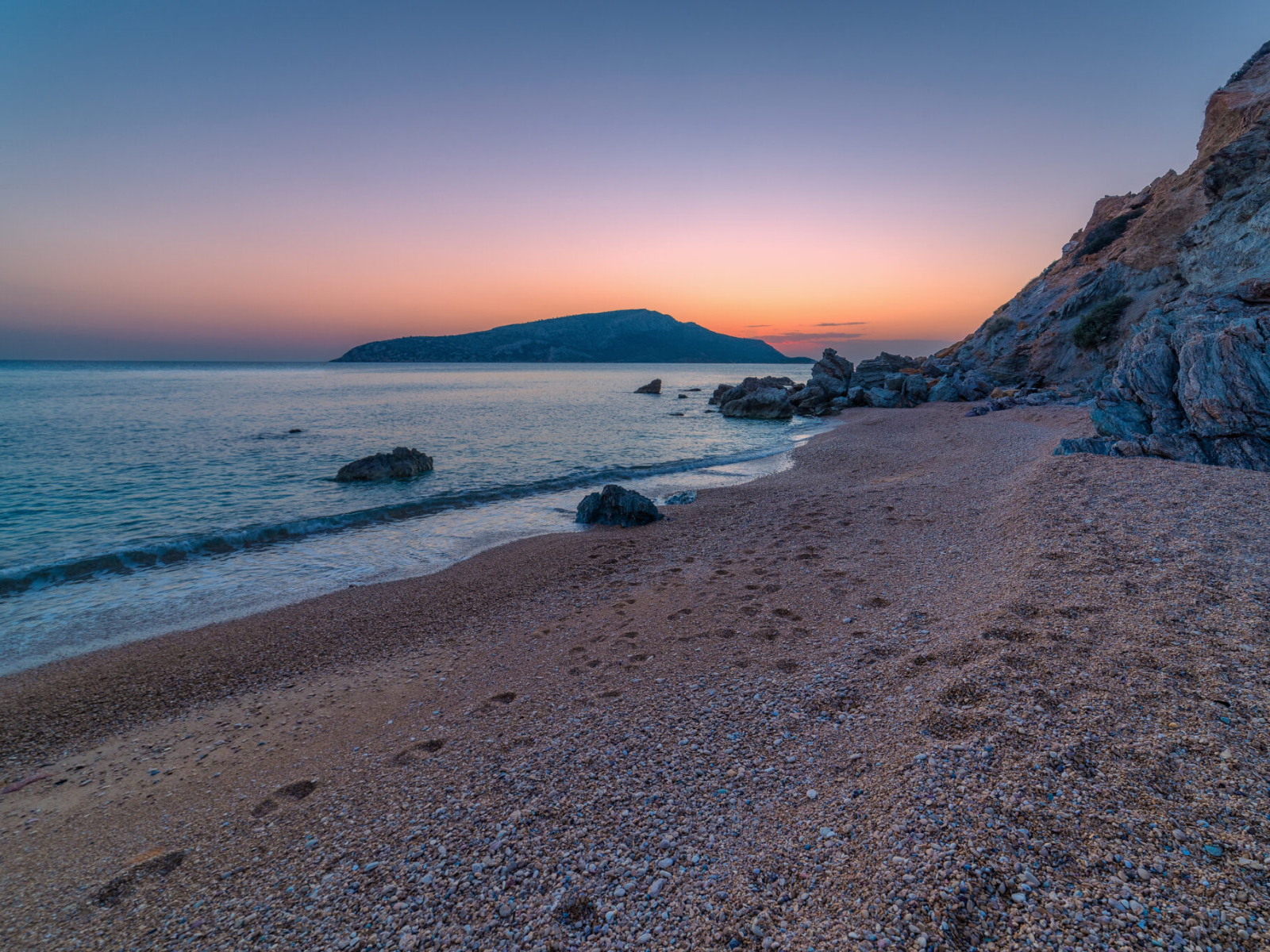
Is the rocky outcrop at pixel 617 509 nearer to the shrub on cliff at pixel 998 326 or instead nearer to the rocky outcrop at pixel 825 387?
the rocky outcrop at pixel 825 387

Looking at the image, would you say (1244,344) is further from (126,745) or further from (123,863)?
(126,745)

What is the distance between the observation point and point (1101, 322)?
1115 inches

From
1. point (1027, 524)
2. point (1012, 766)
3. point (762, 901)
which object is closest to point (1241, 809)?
point (1012, 766)

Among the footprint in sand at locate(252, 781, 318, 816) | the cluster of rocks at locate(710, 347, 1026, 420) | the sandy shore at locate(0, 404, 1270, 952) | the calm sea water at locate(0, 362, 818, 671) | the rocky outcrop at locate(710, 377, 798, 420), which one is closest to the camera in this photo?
the sandy shore at locate(0, 404, 1270, 952)

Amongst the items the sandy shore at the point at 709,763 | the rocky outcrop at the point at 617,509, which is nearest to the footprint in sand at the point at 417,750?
the sandy shore at the point at 709,763

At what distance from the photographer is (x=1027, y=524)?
8391 mm

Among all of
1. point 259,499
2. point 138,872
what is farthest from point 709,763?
point 259,499

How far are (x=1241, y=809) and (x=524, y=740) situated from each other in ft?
16.0

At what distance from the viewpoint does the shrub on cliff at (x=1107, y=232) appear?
37.4 metres

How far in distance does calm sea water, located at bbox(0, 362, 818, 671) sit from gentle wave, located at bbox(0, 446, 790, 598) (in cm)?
4

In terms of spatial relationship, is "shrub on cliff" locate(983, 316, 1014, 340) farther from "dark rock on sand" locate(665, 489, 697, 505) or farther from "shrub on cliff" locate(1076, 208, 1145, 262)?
"dark rock on sand" locate(665, 489, 697, 505)

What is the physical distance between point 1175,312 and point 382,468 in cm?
2592

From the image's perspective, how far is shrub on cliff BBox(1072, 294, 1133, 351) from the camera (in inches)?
1102

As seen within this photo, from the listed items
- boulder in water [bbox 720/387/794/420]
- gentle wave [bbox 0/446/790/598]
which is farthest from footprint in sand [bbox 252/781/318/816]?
boulder in water [bbox 720/387/794/420]
